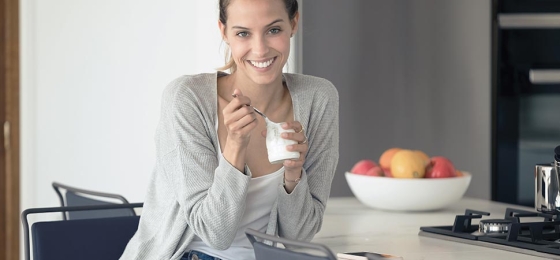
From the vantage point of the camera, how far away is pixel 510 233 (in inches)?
72.0

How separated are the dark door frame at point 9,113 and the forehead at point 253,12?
2.32 m

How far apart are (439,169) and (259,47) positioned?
31.0 inches

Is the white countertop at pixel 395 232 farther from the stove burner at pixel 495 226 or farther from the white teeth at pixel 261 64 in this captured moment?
the white teeth at pixel 261 64

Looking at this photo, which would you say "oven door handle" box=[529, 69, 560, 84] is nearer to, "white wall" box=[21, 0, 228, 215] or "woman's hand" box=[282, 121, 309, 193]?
"white wall" box=[21, 0, 228, 215]

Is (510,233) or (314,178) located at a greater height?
(314,178)

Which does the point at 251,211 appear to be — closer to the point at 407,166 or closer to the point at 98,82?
the point at 407,166

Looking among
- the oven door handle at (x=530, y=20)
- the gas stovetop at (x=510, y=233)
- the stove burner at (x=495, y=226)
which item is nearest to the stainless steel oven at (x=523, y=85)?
the oven door handle at (x=530, y=20)

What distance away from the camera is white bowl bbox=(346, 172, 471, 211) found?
7.62ft

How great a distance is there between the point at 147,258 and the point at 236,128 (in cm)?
41

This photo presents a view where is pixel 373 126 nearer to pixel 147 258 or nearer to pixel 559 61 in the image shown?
pixel 559 61

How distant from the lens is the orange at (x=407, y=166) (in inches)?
91.8

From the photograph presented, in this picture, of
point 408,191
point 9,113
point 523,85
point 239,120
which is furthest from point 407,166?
point 9,113

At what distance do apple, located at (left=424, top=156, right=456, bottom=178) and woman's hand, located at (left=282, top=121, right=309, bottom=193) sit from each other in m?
0.67

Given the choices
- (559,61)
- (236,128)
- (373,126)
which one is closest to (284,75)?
(236,128)
